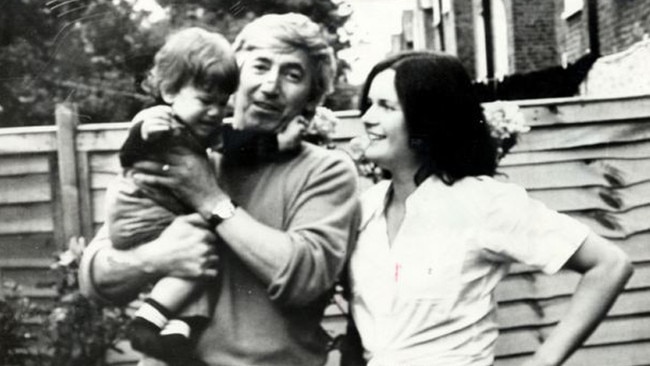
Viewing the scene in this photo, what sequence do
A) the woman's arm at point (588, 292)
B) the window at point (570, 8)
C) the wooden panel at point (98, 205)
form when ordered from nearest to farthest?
1. the woman's arm at point (588, 292)
2. the wooden panel at point (98, 205)
3. the window at point (570, 8)

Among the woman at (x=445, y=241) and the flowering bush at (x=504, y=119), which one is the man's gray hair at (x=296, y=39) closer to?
the woman at (x=445, y=241)

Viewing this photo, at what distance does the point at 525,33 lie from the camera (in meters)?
1.65

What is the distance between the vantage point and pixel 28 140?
5.06 feet

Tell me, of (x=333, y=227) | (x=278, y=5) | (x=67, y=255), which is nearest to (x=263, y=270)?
(x=333, y=227)

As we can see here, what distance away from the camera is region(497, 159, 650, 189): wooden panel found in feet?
5.67

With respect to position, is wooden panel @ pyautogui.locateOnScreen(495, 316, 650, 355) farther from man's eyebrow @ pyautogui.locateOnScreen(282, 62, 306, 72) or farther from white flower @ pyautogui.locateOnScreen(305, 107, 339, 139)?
man's eyebrow @ pyautogui.locateOnScreen(282, 62, 306, 72)

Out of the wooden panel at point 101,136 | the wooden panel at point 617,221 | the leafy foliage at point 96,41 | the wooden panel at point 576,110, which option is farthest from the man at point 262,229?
the wooden panel at point 617,221

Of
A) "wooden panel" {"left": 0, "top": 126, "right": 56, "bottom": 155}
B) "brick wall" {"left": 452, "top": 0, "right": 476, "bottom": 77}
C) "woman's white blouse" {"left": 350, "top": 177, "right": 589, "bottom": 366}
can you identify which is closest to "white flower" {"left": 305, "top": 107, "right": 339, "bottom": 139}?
"woman's white blouse" {"left": 350, "top": 177, "right": 589, "bottom": 366}

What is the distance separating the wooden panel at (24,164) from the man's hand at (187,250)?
1.93 ft

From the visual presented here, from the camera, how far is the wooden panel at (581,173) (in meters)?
1.73

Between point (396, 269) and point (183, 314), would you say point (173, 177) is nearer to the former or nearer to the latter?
point (183, 314)

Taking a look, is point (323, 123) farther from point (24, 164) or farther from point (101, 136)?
point (24, 164)

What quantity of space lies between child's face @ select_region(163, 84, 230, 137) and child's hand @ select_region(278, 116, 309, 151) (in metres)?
0.11

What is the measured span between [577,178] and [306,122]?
830 millimetres
